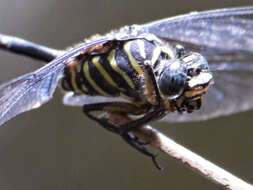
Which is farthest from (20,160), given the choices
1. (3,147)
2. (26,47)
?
(26,47)

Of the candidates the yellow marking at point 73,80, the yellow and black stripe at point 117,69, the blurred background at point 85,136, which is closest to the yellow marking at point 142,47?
the yellow and black stripe at point 117,69

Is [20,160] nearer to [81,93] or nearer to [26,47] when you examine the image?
[26,47]

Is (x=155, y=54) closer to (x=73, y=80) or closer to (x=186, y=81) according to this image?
(x=186, y=81)

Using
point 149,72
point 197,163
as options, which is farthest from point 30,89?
point 197,163

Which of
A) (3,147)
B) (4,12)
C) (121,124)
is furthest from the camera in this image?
(4,12)

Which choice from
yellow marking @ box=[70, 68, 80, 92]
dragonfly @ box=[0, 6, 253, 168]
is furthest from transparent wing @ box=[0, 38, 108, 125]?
yellow marking @ box=[70, 68, 80, 92]

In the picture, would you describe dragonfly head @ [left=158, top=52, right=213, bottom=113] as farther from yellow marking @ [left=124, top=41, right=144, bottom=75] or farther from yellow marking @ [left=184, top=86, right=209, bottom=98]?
yellow marking @ [left=124, top=41, right=144, bottom=75]

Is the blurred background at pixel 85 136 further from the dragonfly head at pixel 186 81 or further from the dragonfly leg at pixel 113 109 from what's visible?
the dragonfly head at pixel 186 81
